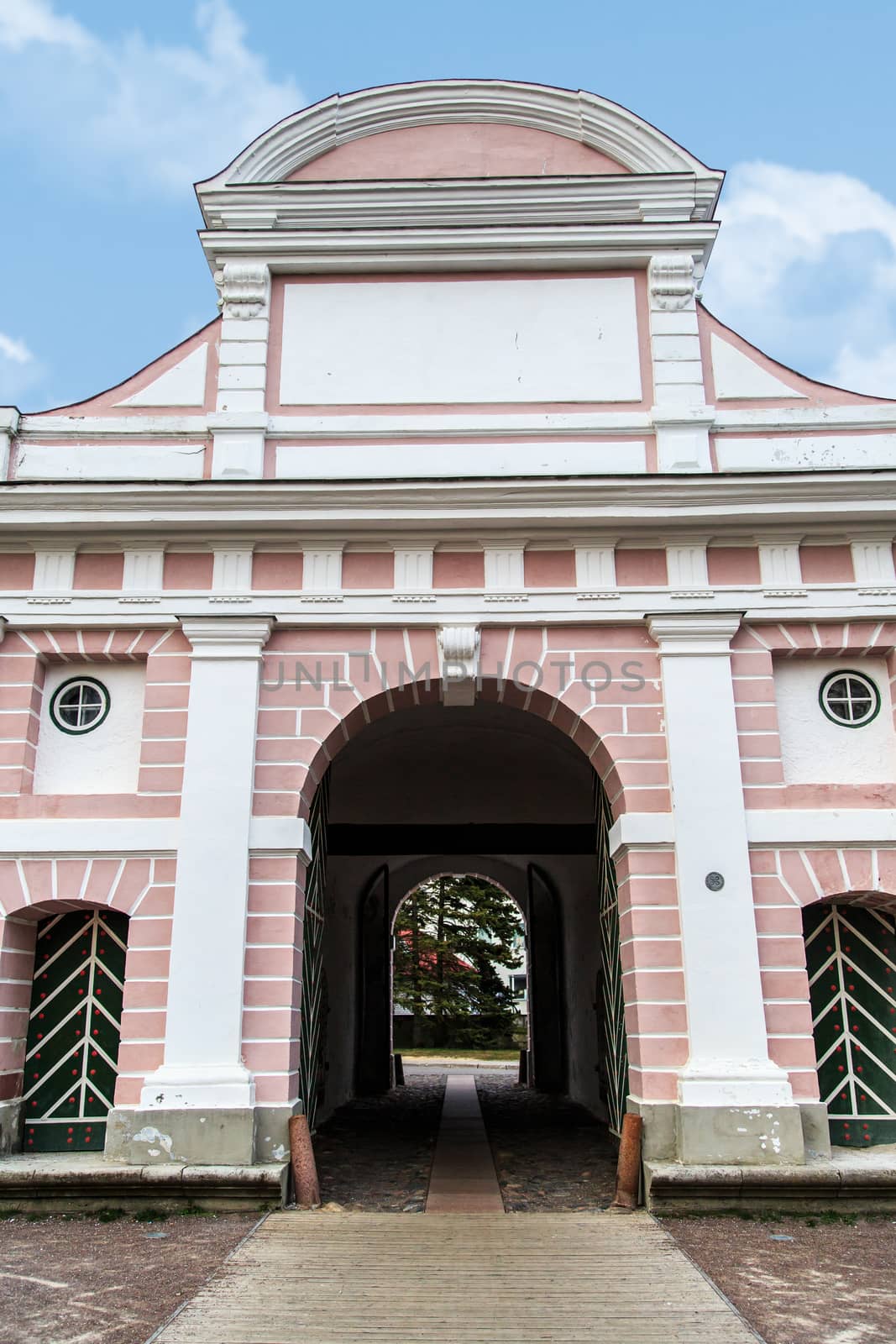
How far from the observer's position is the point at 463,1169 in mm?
8586

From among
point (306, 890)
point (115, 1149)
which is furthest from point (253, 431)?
point (115, 1149)

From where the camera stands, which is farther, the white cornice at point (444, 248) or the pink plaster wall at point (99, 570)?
the white cornice at point (444, 248)

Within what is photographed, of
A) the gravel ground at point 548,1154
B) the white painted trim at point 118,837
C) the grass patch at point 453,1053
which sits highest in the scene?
the white painted trim at point 118,837

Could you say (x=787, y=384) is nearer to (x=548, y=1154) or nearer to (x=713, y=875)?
(x=713, y=875)

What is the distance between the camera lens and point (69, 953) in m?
8.27

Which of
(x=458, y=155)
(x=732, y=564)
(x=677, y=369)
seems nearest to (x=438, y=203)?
(x=458, y=155)

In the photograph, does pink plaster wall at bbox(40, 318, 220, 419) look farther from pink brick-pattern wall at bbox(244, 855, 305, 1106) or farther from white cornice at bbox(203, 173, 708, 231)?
pink brick-pattern wall at bbox(244, 855, 305, 1106)

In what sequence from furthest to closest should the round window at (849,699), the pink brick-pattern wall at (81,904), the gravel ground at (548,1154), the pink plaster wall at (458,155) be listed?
the pink plaster wall at (458,155), the round window at (849,699), the pink brick-pattern wall at (81,904), the gravel ground at (548,1154)

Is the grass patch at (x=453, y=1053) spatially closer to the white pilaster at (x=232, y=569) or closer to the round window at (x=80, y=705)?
the round window at (x=80, y=705)

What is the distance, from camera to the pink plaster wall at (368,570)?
8.53 m

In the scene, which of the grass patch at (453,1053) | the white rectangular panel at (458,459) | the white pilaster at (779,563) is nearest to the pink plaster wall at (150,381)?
the white rectangular panel at (458,459)

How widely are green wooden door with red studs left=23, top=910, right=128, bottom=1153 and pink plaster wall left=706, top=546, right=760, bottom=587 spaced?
5311 millimetres

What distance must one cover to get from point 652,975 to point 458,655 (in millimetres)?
2724

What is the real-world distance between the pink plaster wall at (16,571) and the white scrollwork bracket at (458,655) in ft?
10.9
